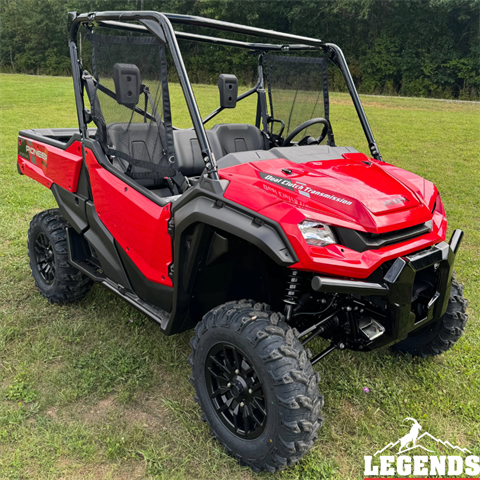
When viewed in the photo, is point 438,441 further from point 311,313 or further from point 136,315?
point 136,315

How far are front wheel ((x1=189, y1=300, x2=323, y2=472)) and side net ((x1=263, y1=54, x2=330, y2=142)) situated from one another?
5.59 feet

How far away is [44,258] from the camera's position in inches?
151

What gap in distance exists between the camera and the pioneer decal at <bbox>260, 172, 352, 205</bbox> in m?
2.11

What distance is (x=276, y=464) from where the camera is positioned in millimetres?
2100

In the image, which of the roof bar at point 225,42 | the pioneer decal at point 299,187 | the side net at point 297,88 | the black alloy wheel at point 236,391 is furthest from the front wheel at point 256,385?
the roof bar at point 225,42

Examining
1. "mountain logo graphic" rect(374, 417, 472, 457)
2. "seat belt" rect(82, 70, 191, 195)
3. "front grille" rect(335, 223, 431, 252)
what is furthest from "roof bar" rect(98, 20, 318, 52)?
A: "mountain logo graphic" rect(374, 417, 472, 457)

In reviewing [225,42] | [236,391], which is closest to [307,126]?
[225,42]

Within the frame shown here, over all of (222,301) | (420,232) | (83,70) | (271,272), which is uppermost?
(83,70)

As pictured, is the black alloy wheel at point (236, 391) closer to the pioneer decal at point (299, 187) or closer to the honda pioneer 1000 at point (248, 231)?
the honda pioneer 1000 at point (248, 231)

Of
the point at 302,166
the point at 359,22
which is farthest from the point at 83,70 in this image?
the point at 359,22

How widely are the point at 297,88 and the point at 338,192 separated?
59.1 inches

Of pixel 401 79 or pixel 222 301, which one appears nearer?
pixel 222 301

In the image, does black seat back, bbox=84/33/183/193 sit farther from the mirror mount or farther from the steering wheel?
the steering wheel

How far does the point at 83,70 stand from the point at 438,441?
3.06 meters
